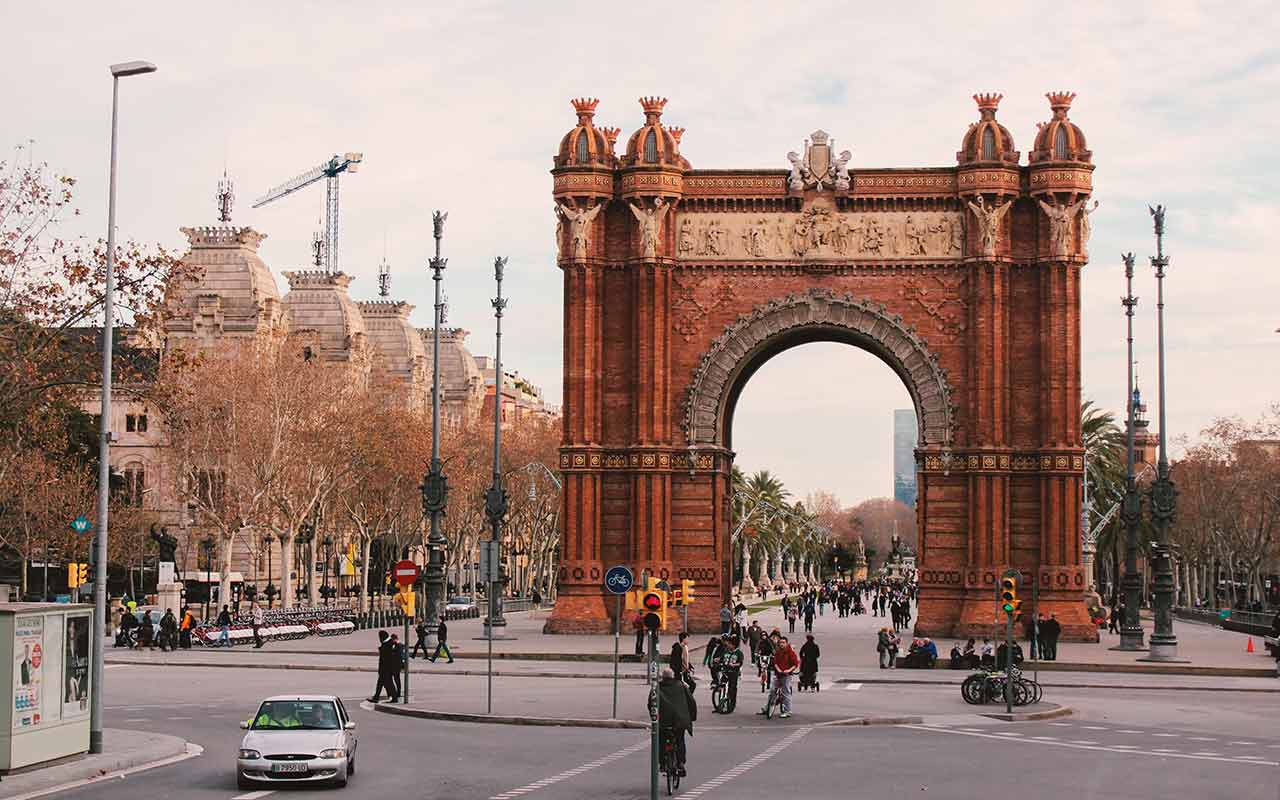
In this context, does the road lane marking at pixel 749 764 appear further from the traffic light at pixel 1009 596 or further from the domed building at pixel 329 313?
the domed building at pixel 329 313

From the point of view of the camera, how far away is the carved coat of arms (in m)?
59.5

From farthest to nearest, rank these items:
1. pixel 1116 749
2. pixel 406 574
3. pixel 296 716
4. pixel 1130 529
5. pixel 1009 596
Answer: pixel 1130 529
pixel 1009 596
pixel 406 574
pixel 1116 749
pixel 296 716

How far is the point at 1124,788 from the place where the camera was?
2359 centimetres

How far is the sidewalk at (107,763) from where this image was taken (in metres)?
23.4

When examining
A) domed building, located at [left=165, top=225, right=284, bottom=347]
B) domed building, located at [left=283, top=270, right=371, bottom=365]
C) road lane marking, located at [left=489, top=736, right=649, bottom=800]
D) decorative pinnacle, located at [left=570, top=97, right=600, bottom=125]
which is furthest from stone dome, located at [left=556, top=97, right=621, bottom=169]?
domed building, located at [left=283, top=270, right=371, bottom=365]

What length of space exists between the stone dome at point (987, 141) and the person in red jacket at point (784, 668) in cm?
2891

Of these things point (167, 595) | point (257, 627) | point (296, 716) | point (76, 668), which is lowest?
point (257, 627)

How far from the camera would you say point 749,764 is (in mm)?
26156

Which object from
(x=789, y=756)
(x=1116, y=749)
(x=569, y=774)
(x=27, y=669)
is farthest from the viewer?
(x=1116, y=749)

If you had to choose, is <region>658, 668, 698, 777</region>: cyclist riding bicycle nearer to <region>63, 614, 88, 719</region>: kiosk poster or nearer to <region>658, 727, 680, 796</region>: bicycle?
<region>658, 727, 680, 796</region>: bicycle

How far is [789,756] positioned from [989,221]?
33996 millimetres

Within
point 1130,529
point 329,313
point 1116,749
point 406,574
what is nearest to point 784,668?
point 1116,749

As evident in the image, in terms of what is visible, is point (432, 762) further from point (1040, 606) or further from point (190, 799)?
point (1040, 606)

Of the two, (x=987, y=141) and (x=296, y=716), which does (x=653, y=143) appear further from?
(x=296, y=716)
